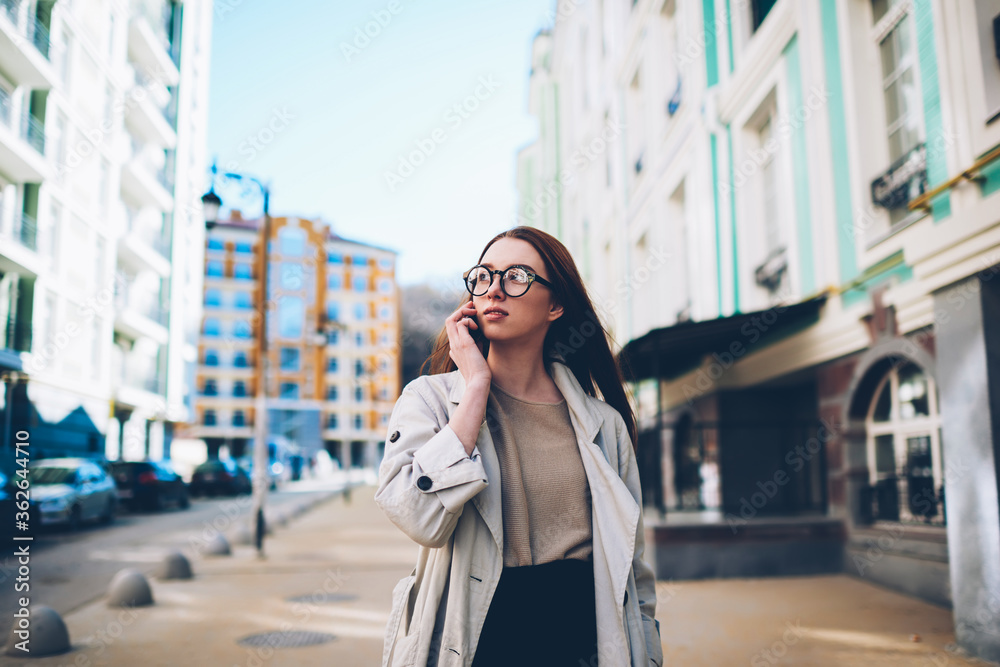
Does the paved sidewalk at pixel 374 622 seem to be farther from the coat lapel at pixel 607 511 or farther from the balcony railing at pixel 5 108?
the balcony railing at pixel 5 108

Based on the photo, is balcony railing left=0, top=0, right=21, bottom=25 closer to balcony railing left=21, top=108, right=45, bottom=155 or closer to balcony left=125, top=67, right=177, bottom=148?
balcony railing left=21, top=108, right=45, bottom=155

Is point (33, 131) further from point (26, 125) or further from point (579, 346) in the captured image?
point (579, 346)

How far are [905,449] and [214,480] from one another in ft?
90.0

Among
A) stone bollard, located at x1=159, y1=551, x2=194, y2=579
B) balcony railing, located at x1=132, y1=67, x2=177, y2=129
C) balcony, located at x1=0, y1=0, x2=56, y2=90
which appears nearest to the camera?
stone bollard, located at x1=159, y1=551, x2=194, y2=579

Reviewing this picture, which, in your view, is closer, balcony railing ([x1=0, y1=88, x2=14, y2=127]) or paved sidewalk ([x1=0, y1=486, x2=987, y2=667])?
paved sidewalk ([x1=0, y1=486, x2=987, y2=667])

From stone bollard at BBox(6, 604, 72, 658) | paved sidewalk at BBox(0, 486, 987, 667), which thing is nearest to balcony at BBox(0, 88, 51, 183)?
paved sidewalk at BBox(0, 486, 987, 667)

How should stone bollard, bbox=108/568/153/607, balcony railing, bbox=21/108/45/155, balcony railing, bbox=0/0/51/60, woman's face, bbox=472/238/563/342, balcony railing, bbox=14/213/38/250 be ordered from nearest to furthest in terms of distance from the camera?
woman's face, bbox=472/238/563/342
stone bollard, bbox=108/568/153/607
balcony railing, bbox=0/0/51/60
balcony railing, bbox=14/213/38/250
balcony railing, bbox=21/108/45/155

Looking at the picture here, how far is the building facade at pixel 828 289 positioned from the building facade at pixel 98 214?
14.4m

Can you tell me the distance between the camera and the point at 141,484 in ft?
71.3

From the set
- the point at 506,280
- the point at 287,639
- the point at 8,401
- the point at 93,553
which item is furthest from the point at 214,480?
the point at 506,280

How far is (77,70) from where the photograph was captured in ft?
85.0

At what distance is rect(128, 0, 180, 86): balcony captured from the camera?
32.0m

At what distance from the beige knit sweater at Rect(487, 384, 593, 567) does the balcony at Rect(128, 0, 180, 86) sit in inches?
1390

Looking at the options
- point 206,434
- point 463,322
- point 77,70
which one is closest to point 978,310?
point 463,322
